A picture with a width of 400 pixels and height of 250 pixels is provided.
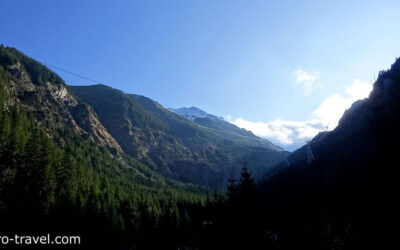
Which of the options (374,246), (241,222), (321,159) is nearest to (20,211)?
(241,222)

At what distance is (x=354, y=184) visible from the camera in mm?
69812

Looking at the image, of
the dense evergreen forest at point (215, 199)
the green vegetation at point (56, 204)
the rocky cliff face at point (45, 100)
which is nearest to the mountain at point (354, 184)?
the dense evergreen forest at point (215, 199)

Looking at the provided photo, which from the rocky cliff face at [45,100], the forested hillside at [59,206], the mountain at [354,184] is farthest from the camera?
the rocky cliff face at [45,100]

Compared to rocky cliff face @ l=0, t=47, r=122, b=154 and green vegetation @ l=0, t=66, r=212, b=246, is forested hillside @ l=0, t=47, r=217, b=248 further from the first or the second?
rocky cliff face @ l=0, t=47, r=122, b=154

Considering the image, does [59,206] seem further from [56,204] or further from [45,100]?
[45,100]

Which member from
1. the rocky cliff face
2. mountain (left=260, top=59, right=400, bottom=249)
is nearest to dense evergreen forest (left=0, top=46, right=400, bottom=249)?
mountain (left=260, top=59, right=400, bottom=249)

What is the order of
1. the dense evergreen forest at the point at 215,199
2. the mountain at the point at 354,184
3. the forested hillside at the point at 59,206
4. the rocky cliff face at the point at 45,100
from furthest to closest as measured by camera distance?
the rocky cliff face at the point at 45,100, the forested hillside at the point at 59,206, the dense evergreen forest at the point at 215,199, the mountain at the point at 354,184

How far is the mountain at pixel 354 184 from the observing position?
3363 cm

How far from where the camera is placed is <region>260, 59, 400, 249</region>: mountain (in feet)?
110

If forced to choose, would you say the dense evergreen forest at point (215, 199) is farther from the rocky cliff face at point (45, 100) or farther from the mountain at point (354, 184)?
the rocky cliff face at point (45, 100)

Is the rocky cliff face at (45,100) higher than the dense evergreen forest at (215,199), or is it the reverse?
the rocky cliff face at (45,100)

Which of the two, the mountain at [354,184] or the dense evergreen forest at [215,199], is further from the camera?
the dense evergreen forest at [215,199]

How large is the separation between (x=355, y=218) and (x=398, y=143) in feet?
75.1

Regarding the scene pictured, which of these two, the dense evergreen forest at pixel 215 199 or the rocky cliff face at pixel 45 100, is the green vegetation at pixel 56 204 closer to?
the dense evergreen forest at pixel 215 199
